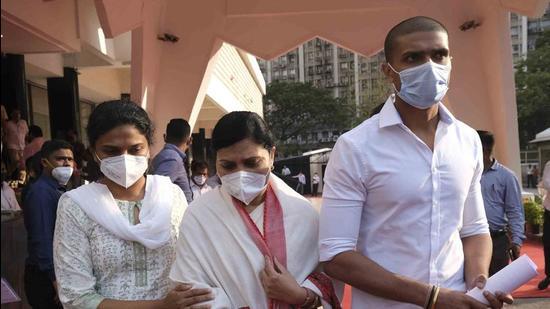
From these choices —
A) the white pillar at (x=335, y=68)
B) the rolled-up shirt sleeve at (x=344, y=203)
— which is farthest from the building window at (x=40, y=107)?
the white pillar at (x=335, y=68)

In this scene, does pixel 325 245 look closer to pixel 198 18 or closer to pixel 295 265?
pixel 295 265

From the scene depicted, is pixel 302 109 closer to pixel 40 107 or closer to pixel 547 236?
pixel 40 107

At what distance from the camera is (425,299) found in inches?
65.4

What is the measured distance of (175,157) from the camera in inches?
189

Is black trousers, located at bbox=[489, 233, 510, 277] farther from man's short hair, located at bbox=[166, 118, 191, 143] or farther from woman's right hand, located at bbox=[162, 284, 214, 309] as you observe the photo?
woman's right hand, located at bbox=[162, 284, 214, 309]

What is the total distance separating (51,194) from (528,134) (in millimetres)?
39437

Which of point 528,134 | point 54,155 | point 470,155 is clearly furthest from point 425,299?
point 528,134

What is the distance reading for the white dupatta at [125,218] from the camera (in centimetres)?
191

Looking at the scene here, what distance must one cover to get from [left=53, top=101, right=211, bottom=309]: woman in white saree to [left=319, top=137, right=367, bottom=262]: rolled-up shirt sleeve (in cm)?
52

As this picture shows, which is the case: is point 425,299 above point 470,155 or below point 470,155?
below

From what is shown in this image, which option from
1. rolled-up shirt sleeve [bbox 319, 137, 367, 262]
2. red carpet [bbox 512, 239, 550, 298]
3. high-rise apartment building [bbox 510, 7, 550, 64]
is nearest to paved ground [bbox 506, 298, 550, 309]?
red carpet [bbox 512, 239, 550, 298]

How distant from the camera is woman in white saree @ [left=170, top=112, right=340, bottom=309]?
1.78 meters

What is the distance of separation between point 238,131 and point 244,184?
7.7 inches

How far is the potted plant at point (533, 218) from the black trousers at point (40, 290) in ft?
29.6
